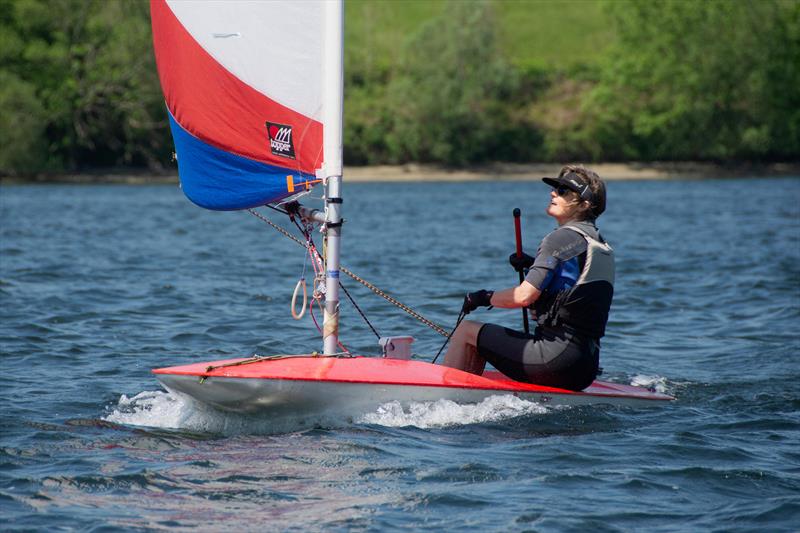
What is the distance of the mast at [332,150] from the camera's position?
7.40 m

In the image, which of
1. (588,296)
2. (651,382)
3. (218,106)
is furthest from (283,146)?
(651,382)

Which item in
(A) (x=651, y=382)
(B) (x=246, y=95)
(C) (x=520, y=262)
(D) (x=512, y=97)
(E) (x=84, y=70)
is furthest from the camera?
(D) (x=512, y=97)

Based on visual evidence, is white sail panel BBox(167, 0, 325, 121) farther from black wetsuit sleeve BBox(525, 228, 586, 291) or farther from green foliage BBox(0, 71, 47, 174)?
green foliage BBox(0, 71, 47, 174)

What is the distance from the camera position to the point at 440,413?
287 inches

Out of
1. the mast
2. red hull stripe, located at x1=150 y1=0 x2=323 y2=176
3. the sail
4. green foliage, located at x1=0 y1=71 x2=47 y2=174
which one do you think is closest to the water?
the mast

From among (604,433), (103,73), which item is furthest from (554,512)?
(103,73)

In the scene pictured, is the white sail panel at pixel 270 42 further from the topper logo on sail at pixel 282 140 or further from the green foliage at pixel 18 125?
the green foliage at pixel 18 125

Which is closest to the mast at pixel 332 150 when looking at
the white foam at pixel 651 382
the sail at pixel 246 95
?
the sail at pixel 246 95

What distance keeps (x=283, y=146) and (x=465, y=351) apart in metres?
1.91

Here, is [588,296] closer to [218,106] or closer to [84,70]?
[218,106]

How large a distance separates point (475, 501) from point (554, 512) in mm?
431

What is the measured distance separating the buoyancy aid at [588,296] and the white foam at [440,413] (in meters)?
0.67

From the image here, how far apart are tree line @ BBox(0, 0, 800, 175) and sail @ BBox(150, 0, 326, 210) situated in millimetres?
47358

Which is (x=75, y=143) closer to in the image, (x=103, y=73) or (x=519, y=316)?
(x=103, y=73)
